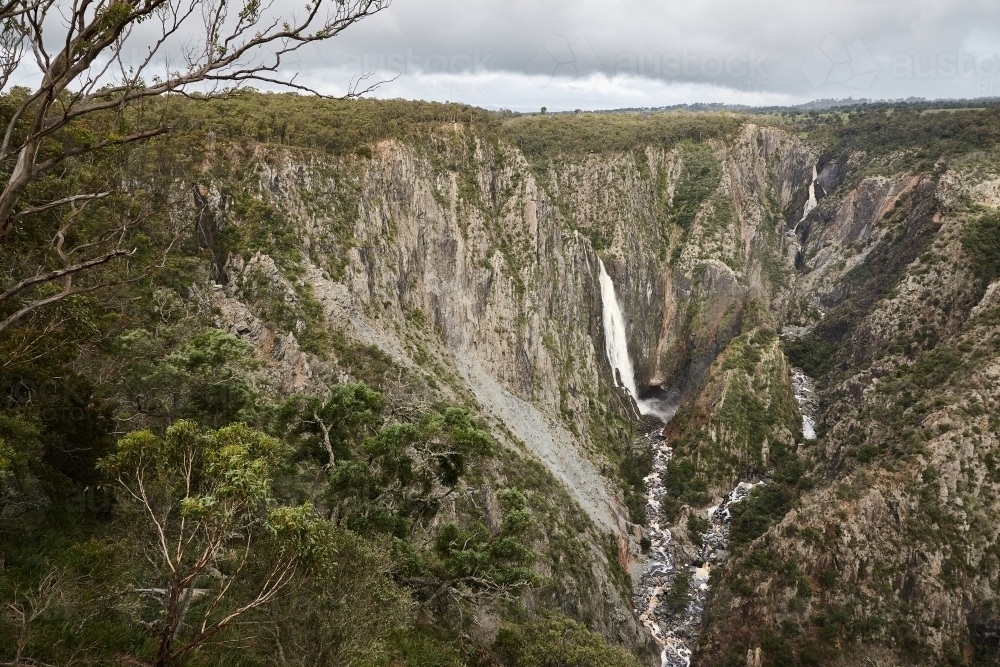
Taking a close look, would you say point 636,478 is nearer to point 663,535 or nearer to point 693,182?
point 663,535

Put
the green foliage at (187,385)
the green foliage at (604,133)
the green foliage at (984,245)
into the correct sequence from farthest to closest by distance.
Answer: the green foliage at (604,133)
the green foliage at (984,245)
the green foliage at (187,385)

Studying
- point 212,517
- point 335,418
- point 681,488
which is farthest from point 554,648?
point 681,488

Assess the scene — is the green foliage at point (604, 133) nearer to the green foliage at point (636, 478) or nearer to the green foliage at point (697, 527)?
the green foliage at point (636, 478)

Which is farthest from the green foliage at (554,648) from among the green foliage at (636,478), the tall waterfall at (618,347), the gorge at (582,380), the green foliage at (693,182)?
the green foliage at (693,182)

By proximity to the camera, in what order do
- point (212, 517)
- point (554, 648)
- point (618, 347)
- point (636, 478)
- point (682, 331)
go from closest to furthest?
1. point (212, 517)
2. point (554, 648)
3. point (636, 478)
4. point (618, 347)
5. point (682, 331)

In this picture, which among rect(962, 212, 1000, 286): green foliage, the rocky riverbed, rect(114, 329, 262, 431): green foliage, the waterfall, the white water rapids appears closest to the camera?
rect(114, 329, 262, 431): green foliage

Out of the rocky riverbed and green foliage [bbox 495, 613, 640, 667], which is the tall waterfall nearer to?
the rocky riverbed

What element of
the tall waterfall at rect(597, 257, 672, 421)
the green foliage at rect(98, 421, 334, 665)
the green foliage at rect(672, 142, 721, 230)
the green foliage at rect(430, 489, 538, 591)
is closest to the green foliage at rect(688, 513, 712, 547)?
the tall waterfall at rect(597, 257, 672, 421)
